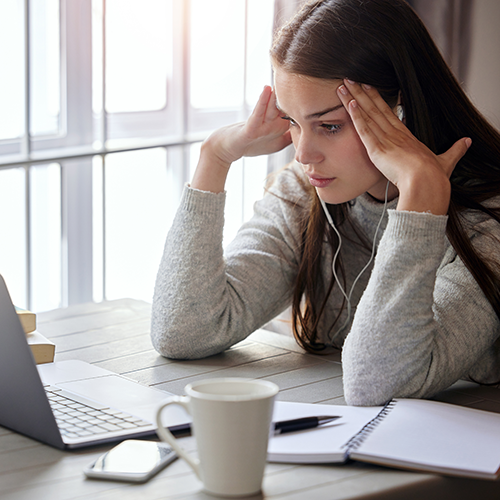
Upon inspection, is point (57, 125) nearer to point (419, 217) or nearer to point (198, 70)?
point (198, 70)

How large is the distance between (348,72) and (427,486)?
64 cm

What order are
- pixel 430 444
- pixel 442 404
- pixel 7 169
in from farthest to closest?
pixel 7 169
pixel 442 404
pixel 430 444

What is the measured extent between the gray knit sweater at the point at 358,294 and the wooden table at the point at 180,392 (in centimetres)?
5

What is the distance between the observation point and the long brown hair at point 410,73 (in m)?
1.06

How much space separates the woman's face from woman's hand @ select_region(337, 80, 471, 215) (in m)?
0.03

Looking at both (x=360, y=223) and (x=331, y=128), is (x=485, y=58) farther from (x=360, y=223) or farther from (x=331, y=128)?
(x=331, y=128)

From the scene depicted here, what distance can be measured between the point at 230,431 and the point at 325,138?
2.03 ft

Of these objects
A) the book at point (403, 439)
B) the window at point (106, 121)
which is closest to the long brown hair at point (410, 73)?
the book at point (403, 439)

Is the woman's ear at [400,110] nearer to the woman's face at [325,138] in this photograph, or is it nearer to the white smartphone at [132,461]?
the woman's face at [325,138]

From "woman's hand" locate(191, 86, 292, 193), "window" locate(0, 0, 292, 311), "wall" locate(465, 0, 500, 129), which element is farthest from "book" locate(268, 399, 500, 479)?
"window" locate(0, 0, 292, 311)

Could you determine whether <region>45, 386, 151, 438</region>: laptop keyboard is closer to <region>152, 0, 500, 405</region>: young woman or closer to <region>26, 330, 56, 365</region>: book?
<region>26, 330, 56, 365</region>: book

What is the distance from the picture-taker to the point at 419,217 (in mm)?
940

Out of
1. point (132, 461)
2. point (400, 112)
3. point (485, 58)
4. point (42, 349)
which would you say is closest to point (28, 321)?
point (42, 349)

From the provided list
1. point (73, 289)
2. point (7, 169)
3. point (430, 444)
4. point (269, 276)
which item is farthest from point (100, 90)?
point (430, 444)
